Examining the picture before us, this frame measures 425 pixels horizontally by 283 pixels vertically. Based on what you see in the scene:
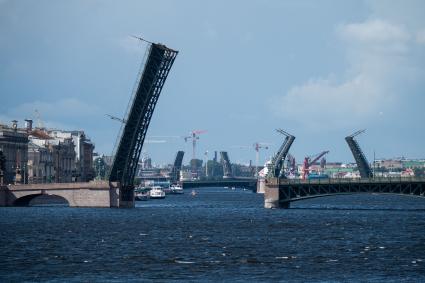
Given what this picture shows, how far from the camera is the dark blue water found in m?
50.1

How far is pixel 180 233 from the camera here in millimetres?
77500

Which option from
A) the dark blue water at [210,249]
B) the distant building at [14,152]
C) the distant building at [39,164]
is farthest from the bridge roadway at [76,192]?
the distant building at [39,164]

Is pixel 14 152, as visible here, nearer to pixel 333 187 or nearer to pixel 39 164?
pixel 39 164

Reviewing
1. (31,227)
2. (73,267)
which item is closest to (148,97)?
(31,227)

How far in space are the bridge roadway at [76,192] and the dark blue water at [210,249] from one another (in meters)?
16.7

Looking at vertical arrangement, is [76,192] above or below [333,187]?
above

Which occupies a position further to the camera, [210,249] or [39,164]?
[39,164]

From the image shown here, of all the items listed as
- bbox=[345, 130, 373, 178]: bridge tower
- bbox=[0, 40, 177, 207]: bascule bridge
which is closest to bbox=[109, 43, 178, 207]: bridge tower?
bbox=[0, 40, 177, 207]: bascule bridge

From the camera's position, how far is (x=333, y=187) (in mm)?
111812

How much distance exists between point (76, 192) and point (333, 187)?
2214 centimetres

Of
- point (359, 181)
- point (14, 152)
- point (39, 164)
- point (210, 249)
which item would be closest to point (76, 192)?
point (359, 181)

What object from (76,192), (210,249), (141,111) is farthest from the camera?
(76,192)

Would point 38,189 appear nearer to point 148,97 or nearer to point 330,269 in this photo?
point 148,97

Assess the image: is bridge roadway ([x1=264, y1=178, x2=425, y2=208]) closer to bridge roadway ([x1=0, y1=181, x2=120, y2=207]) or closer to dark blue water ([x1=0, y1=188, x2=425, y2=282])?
dark blue water ([x1=0, y1=188, x2=425, y2=282])
